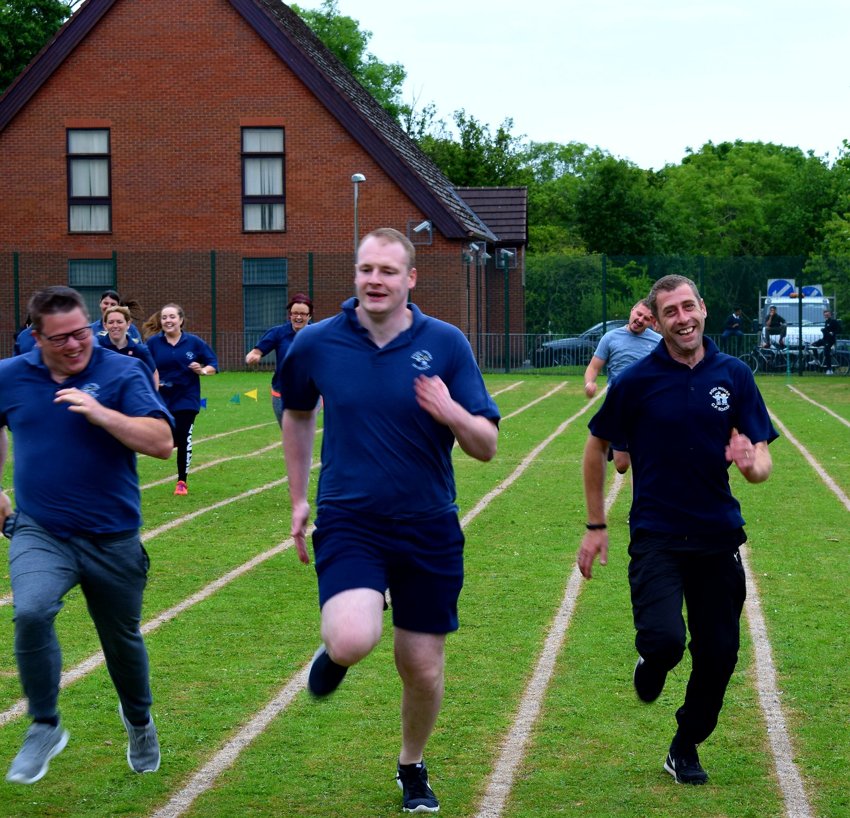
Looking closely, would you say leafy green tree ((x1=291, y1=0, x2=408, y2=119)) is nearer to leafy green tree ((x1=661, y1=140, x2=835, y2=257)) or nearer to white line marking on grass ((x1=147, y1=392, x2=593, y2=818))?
leafy green tree ((x1=661, y1=140, x2=835, y2=257))

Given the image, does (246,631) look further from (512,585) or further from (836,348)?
(836,348)

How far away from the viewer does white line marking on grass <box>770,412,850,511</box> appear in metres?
14.3

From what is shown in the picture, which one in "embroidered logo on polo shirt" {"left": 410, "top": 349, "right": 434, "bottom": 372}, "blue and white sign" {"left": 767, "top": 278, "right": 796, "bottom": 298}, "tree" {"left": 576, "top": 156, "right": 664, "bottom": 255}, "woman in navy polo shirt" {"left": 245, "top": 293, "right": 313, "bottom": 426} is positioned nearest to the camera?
"embroidered logo on polo shirt" {"left": 410, "top": 349, "right": 434, "bottom": 372}

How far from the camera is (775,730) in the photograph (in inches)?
253

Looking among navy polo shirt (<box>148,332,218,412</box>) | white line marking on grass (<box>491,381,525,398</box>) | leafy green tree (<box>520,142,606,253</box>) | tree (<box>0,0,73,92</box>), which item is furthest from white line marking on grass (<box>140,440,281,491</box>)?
leafy green tree (<box>520,142,606,253</box>)

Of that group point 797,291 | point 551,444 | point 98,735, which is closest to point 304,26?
point 797,291

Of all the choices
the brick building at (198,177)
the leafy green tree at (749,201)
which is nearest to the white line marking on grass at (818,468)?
the brick building at (198,177)

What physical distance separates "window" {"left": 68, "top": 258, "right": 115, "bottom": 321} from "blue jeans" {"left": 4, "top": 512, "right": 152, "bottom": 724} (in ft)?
115

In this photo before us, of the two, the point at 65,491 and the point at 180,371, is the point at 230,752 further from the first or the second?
the point at 180,371

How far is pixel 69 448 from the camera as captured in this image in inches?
220

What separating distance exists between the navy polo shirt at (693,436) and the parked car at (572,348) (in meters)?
33.2

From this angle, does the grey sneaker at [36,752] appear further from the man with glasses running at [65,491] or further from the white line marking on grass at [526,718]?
the white line marking on grass at [526,718]

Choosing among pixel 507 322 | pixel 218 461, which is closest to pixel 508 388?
pixel 507 322

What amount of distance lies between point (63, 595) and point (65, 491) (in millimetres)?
403
